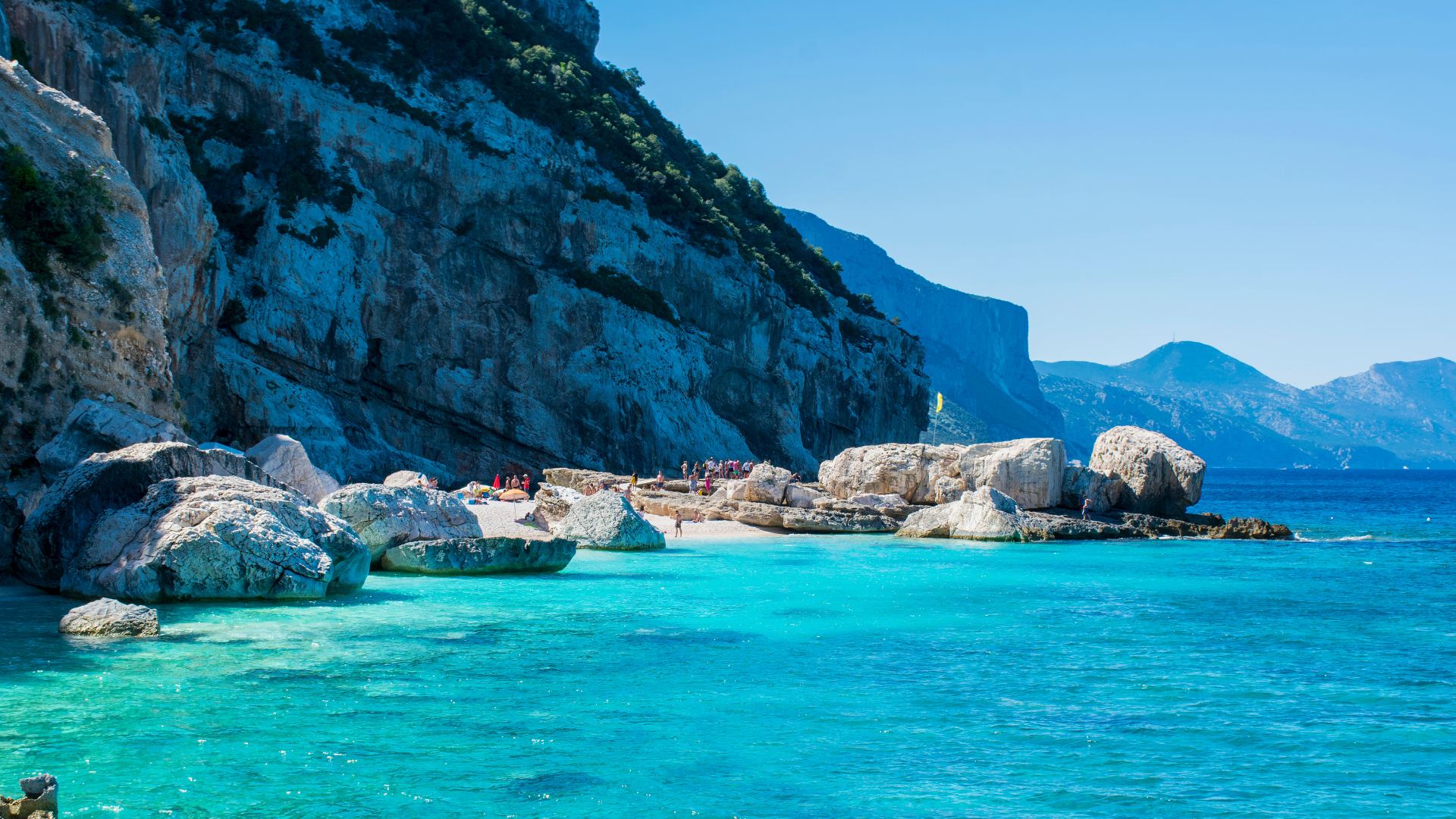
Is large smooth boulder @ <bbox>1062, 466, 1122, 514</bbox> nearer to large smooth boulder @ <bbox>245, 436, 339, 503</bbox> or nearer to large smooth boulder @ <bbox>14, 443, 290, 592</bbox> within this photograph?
large smooth boulder @ <bbox>245, 436, 339, 503</bbox>

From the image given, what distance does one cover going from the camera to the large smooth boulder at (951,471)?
4103 cm

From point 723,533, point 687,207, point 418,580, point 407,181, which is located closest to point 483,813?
point 418,580

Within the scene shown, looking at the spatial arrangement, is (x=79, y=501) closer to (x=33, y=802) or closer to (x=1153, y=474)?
(x=33, y=802)

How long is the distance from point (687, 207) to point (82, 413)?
5115 cm

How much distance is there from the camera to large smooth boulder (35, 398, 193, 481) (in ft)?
64.2

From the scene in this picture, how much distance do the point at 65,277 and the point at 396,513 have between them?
314 inches

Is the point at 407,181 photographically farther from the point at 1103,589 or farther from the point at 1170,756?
the point at 1170,756

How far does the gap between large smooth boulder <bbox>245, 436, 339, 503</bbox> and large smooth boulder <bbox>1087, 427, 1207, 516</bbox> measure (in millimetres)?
27784

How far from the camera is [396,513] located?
23172 millimetres

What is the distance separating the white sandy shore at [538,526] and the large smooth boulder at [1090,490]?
1070 cm

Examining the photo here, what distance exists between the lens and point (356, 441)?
50438 millimetres

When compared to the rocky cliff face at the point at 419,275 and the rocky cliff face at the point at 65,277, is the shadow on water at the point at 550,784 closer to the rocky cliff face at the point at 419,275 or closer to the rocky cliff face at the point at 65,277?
the rocky cliff face at the point at 65,277

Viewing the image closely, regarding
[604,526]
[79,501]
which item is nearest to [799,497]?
[604,526]

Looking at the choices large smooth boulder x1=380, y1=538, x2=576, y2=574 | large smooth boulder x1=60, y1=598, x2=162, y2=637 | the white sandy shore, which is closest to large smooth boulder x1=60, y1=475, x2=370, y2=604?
large smooth boulder x1=60, y1=598, x2=162, y2=637
